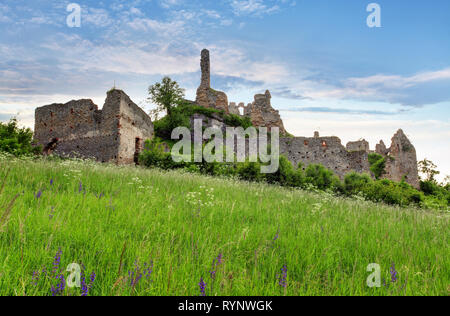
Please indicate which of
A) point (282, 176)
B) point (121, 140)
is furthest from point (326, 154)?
point (121, 140)

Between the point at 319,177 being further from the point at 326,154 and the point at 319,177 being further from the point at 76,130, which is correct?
the point at 76,130

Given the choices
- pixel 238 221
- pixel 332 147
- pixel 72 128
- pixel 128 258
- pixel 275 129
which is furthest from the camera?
pixel 275 129

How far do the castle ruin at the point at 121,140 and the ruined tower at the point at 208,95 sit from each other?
16.5 meters

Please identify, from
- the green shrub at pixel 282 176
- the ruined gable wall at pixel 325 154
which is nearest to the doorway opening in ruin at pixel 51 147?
the green shrub at pixel 282 176

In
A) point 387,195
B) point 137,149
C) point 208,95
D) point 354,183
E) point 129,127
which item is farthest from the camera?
point 208,95

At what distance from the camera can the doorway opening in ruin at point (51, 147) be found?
22.7m

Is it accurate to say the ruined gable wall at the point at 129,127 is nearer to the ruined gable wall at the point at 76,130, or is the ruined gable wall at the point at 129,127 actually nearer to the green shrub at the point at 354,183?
the ruined gable wall at the point at 76,130

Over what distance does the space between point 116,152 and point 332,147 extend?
23257mm

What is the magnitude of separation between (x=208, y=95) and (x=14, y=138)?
32.1 meters

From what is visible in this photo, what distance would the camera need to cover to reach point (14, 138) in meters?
16.0

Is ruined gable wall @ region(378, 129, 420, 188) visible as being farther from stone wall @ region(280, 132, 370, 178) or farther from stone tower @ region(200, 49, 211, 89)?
stone tower @ region(200, 49, 211, 89)
